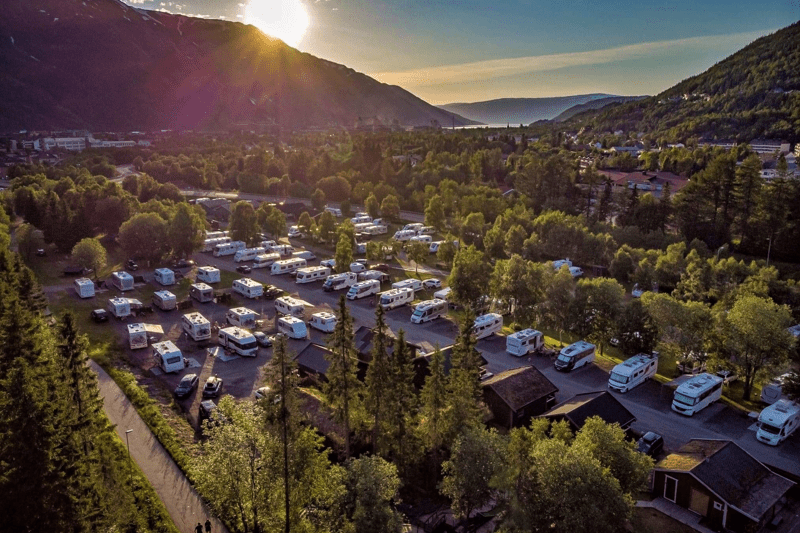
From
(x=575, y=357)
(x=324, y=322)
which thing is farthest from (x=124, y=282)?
(x=575, y=357)

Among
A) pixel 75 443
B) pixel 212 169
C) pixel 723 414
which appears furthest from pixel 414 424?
pixel 212 169

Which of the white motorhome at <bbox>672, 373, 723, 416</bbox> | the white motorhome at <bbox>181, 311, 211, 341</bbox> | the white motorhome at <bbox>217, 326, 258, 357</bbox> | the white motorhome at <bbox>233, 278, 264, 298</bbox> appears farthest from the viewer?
the white motorhome at <bbox>233, 278, 264, 298</bbox>

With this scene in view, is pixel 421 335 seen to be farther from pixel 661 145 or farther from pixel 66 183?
pixel 661 145

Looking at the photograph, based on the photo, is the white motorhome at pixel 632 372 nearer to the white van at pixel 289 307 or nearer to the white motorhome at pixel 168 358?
the white van at pixel 289 307

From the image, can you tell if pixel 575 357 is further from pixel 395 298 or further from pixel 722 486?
pixel 395 298

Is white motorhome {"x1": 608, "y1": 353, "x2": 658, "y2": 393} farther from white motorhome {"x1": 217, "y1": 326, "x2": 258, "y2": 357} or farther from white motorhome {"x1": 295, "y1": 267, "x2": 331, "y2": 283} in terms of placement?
white motorhome {"x1": 295, "y1": 267, "x2": 331, "y2": 283}

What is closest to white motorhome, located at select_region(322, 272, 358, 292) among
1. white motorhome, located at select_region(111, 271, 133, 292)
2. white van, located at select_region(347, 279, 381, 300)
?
white van, located at select_region(347, 279, 381, 300)

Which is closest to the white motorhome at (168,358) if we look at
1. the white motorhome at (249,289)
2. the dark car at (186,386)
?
the dark car at (186,386)

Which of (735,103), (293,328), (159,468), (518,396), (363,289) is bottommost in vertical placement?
(363,289)
